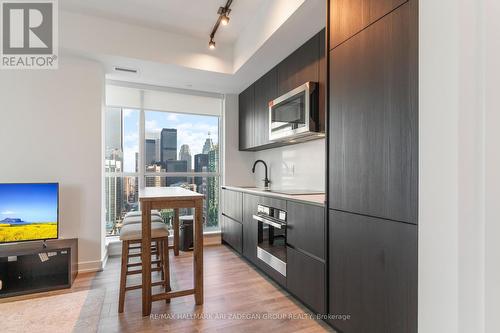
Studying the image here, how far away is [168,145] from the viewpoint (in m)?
4.16

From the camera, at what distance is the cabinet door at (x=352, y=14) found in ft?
4.77

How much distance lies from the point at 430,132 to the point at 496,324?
70cm

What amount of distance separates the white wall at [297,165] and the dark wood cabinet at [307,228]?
2.53 feet

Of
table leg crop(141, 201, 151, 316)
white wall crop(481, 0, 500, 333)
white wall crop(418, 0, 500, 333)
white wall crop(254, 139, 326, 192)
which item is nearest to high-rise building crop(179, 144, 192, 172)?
white wall crop(254, 139, 326, 192)

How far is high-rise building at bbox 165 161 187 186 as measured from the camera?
417 centimetres

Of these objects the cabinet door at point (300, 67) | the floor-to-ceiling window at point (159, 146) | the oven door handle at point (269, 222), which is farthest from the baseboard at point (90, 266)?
the cabinet door at point (300, 67)

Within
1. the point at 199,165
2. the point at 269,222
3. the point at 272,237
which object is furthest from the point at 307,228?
the point at 199,165

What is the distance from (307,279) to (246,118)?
2.69m

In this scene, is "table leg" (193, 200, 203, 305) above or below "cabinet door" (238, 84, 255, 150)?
below

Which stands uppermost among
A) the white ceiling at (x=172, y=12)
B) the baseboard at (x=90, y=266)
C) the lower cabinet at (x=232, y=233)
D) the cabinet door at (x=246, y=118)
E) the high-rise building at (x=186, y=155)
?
the white ceiling at (x=172, y=12)

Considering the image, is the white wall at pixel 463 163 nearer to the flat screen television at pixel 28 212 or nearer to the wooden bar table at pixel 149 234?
the wooden bar table at pixel 149 234

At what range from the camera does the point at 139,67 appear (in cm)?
326

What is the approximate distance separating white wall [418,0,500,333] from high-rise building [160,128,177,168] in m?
3.70

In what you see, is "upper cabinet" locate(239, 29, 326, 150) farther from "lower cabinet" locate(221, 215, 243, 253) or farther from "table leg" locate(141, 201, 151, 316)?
"table leg" locate(141, 201, 151, 316)
